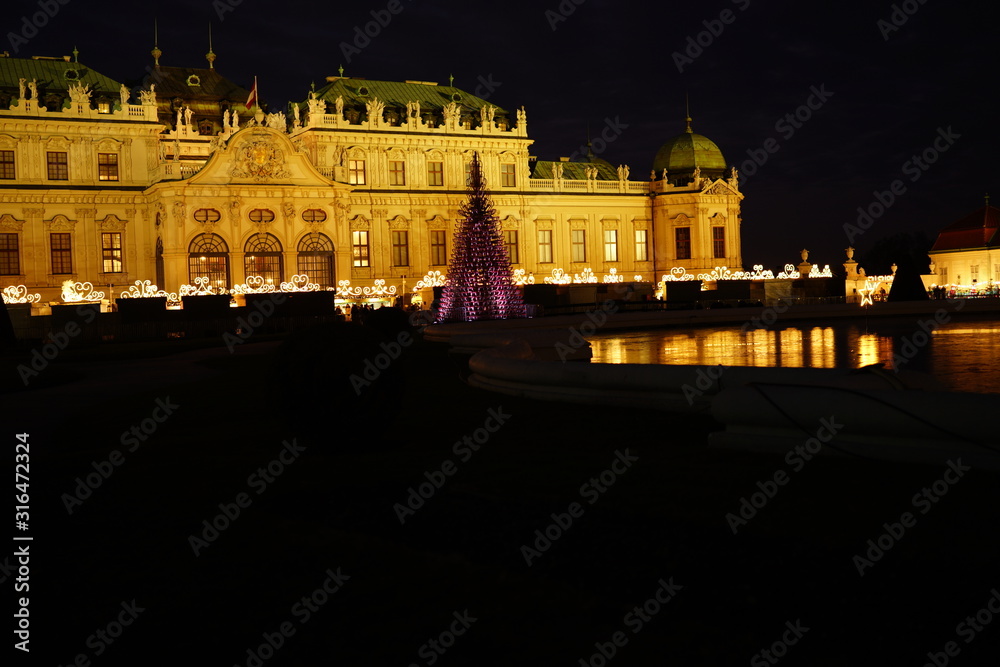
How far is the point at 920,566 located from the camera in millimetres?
5531

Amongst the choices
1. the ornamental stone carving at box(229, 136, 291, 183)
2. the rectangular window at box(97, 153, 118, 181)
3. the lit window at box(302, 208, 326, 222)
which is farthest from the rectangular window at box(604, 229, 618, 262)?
the rectangular window at box(97, 153, 118, 181)

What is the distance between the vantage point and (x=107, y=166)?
5409cm

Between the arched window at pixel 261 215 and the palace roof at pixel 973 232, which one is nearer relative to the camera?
the arched window at pixel 261 215

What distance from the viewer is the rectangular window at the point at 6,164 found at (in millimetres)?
51562

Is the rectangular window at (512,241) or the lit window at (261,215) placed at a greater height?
the lit window at (261,215)

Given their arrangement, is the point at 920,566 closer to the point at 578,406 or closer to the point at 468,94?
the point at 578,406

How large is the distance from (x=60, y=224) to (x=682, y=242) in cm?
3983

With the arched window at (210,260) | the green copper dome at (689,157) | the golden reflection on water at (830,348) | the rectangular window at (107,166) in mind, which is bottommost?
the golden reflection on water at (830,348)

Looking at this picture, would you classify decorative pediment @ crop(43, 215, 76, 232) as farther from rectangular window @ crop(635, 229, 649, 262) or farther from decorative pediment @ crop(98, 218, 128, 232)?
rectangular window @ crop(635, 229, 649, 262)

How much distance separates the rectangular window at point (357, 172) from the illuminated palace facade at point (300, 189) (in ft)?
0.31

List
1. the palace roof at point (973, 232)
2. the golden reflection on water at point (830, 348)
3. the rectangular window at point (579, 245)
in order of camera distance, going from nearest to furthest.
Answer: the golden reflection on water at point (830, 348) → the rectangular window at point (579, 245) → the palace roof at point (973, 232)

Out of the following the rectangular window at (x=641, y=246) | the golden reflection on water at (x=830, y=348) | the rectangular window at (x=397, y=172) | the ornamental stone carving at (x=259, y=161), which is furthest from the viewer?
the rectangular window at (x=641, y=246)

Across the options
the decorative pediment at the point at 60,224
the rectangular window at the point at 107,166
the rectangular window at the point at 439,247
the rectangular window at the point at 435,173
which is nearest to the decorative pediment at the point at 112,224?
the decorative pediment at the point at 60,224

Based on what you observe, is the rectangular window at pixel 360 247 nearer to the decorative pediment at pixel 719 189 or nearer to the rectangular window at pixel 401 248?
the rectangular window at pixel 401 248
